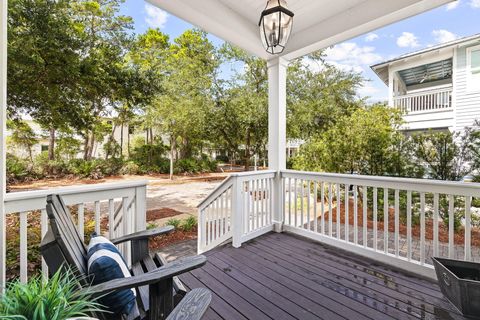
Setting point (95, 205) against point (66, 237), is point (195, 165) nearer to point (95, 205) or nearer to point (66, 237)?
point (95, 205)

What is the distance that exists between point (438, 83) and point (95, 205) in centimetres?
809

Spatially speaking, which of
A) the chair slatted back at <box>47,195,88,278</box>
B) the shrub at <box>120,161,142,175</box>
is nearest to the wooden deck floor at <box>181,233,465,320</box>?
the chair slatted back at <box>47,195,88,278</box>

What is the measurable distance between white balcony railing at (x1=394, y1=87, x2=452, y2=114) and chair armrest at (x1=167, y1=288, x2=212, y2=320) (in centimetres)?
600

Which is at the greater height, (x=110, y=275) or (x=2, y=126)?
(x=2, y=126)

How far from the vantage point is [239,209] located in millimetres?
3104

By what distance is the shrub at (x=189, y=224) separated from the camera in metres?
5.29

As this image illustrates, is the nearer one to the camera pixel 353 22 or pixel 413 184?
pixel 413 184

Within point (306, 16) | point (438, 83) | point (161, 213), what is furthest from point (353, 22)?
point (161, 213)

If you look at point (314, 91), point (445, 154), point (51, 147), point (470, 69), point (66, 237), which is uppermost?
point (314, 91)

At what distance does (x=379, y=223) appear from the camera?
4172 millimetres

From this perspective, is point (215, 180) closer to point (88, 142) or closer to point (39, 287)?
point (88, 142)

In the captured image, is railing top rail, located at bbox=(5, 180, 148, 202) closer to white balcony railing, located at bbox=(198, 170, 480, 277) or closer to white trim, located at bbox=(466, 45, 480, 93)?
white balcony railing, located at bbox=(198, 170, 480, 277)

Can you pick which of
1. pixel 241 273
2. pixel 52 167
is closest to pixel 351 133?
pixel 241 273

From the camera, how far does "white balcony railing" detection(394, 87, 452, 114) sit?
5402 millimetres
